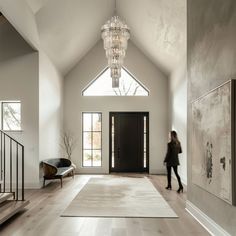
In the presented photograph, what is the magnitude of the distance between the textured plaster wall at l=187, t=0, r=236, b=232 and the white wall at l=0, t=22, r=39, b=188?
160 inches

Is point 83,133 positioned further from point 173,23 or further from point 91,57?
point 173,23

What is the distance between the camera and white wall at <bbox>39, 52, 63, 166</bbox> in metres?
8.40

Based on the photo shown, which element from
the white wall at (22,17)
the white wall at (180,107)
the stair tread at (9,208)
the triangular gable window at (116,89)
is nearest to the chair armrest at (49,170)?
the stair tread at (9,208)

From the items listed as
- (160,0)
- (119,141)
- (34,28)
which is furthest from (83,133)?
(160,0)

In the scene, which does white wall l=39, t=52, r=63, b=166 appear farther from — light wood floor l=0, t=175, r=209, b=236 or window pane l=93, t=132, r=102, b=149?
light wood floor l=0, t=175, r=209, b=236

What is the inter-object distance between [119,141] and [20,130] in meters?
4.08

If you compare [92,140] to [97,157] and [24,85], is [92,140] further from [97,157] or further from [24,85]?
[24,85]

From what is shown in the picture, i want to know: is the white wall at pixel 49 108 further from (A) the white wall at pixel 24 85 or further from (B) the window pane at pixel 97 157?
(B) the window pane at pixel 97 157

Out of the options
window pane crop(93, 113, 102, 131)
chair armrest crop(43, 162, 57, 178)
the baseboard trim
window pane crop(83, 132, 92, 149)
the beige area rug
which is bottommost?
the beige area rug

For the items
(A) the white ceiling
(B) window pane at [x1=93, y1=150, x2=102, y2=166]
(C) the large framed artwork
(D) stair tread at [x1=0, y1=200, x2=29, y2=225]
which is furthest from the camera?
(B) window pane at [x1=93, y1=150, x2=102, y2=166]

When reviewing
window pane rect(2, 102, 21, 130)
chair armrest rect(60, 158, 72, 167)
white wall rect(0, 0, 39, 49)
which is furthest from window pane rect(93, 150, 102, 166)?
white wall rect(0, 0, 39, 49)

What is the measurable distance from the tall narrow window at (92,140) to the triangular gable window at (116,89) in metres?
0.77

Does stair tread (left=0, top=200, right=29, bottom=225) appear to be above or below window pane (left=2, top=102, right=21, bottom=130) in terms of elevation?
below

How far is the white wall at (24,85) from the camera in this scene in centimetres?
805
